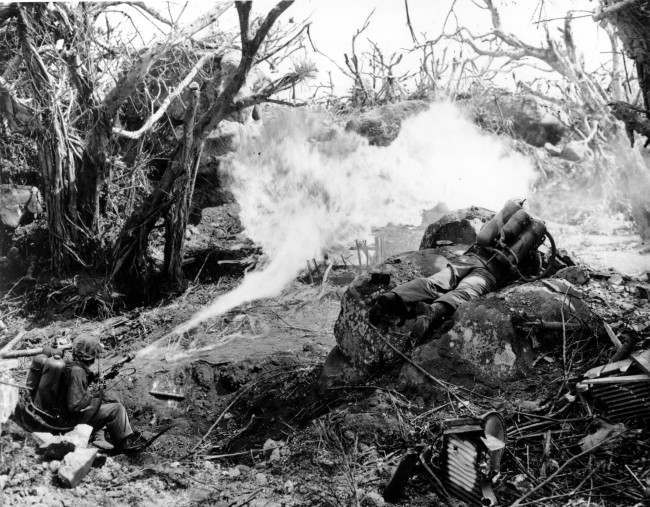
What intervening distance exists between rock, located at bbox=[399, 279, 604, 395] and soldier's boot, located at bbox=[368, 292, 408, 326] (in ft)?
1.34

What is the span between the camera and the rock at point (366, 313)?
5.26 m

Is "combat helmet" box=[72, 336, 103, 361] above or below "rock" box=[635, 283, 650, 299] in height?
above

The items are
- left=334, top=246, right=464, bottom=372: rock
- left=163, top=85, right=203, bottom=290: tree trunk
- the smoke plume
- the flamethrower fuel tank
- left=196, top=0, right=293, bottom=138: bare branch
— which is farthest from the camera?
the smoke plume

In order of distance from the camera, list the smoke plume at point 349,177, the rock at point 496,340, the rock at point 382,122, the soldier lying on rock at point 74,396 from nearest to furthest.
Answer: the rock at point 496,340 → the soldier lying on rock at point 74,396 → the smoke plume at point 349,177 → the rock at point 382,122

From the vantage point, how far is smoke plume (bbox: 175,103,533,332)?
10.8m

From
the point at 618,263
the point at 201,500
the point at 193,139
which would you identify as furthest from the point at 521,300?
the point at 193,139

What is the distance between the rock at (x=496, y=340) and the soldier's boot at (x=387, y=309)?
410mm

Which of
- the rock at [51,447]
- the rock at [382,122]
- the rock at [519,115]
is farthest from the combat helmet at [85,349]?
the rock at [519,115]

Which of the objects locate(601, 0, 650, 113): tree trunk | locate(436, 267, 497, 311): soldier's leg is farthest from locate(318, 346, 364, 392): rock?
locate(601, 0, 650, 113): tree trunk

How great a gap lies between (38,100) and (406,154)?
7035mm

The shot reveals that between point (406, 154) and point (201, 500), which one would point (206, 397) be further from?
point (406, 154)

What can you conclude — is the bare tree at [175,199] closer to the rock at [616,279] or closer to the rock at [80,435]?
the rock at [80,435]

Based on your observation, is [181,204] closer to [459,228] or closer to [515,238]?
[459,228]

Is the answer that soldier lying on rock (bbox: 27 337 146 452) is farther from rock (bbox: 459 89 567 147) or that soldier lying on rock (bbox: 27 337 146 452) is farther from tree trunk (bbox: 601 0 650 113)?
rock (bbox: 459 89 567 147)
